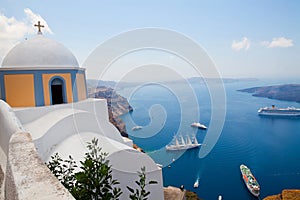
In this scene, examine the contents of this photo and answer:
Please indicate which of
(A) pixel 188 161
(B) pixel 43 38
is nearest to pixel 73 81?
(B) pixel 43 38

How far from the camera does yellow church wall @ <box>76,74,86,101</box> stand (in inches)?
243

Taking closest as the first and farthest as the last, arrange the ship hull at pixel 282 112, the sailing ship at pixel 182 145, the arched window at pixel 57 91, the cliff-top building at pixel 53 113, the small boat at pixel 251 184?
the cliff-top building at pixel 53 113
the arched window at pixel 57 91
the small boat at pixel 251 184
the sailing ship at pixel 182 145
the ship hull at pixel 282 112

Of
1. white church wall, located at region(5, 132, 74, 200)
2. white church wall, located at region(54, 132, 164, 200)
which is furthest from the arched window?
white church wall, located at region(5, 132, 74, 200)

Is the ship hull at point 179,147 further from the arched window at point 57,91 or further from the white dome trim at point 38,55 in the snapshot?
the white dome trim at point 38,55

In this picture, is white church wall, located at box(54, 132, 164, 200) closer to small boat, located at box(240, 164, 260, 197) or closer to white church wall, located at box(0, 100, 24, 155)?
white church wall, located at box(0, 100, 24, 155)

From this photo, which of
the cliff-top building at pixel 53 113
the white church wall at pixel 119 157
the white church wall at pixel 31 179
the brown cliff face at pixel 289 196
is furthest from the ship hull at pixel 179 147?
the white church wall at pixel 31 179

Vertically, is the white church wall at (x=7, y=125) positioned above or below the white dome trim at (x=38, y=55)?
below

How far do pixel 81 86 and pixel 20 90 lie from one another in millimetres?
1553

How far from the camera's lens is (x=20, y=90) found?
5.52m

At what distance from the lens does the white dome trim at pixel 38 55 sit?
5703mm

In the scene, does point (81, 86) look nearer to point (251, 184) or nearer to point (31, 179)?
point (31, 179)

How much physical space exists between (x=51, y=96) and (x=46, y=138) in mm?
1766

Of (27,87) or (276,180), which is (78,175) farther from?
(276,180)

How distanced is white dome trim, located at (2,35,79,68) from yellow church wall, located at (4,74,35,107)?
1.10 ft
